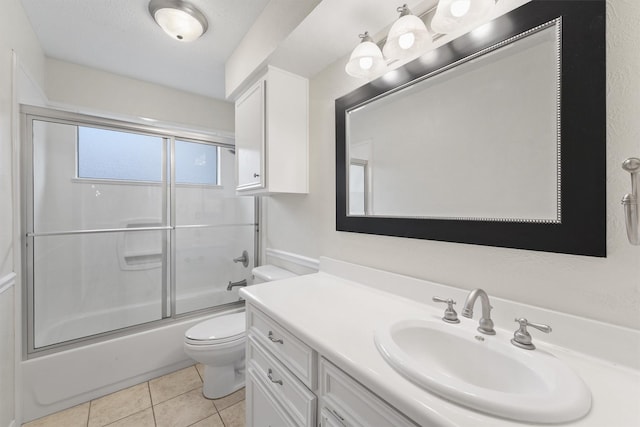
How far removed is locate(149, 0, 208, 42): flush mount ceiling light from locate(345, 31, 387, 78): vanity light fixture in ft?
3.36

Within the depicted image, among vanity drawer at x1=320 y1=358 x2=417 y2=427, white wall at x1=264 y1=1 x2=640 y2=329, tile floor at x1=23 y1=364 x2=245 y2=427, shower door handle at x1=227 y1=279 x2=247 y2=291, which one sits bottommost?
tile floor at x1=23 y1=364 x2=245 y2=427

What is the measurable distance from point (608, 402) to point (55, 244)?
9.28ft

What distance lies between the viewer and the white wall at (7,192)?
1244 mm


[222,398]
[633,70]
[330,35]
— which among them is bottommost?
[222,398]

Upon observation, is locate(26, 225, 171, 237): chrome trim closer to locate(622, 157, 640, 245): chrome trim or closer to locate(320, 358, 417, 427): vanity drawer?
locate(320, 358, 417, 427): vanity drawer

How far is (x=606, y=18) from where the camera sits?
629 millimetres

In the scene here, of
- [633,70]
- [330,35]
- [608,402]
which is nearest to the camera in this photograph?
[608,402]

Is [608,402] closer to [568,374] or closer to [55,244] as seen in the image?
[568,374]

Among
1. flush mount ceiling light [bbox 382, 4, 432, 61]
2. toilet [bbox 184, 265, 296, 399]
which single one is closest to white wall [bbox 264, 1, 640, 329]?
flush mount ceiling light [bbox 382, 4, 432, 61]

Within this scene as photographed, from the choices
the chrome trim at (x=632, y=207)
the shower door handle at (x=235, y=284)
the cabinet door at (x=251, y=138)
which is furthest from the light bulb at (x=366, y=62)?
the shower door handle at (x=235, y=284)

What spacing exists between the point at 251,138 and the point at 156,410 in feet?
5.97

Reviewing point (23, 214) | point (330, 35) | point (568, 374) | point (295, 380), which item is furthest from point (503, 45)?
point (23, 214)

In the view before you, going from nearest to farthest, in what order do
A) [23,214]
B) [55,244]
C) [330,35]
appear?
[330,35] < [23,214] < [55,244]

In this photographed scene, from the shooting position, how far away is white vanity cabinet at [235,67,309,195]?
5.00ft
